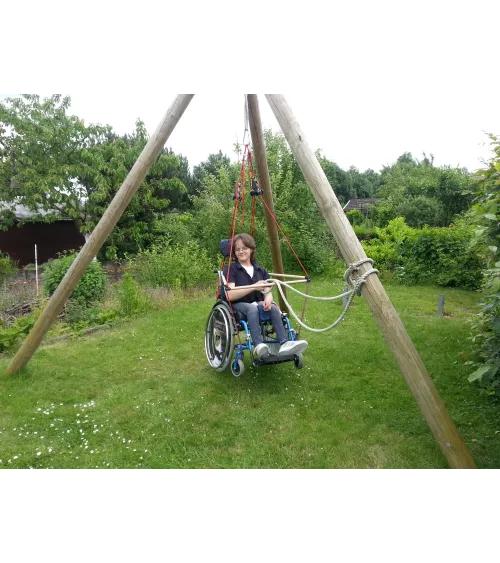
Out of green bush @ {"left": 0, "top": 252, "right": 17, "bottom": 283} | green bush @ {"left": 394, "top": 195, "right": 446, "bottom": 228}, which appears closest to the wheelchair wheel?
green bush @ {"left": 0, "top": 252, "right": 17, "bottom": 283}

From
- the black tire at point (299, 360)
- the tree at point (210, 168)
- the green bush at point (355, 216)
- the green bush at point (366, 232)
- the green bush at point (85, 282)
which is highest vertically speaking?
the tree at point (210, 168)

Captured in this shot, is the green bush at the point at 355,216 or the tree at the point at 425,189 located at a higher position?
the tree at the point at 425,189

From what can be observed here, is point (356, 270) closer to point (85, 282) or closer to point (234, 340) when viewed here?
point (234, 340)

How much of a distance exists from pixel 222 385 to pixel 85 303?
2.89m

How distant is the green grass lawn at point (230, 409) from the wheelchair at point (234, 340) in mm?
171

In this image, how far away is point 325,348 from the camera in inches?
160

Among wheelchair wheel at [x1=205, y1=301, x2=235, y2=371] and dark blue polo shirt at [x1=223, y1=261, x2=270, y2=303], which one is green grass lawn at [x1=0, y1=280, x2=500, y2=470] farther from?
dark blue polo shirt at [x1=223, y1=261, x2=270, y2=303]

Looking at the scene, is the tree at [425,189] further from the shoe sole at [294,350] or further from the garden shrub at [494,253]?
the shoe sole at [294,350]

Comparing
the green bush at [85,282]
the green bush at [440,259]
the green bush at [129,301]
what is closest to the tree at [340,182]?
the green bush at [440,259]

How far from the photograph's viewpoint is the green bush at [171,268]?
6168mm

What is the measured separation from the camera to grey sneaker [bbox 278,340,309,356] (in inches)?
117

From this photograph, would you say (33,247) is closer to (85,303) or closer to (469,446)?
(85,303)

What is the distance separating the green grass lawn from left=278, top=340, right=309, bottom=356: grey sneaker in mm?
357

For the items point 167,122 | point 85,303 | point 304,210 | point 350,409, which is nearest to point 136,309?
point 85,303
